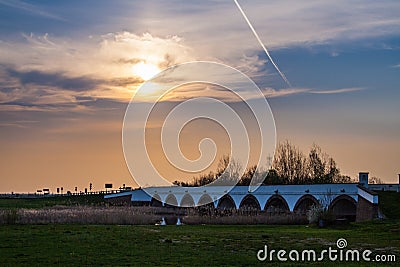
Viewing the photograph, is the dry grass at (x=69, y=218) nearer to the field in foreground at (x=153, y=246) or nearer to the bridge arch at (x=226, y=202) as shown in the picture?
the field in foreground at (x=153, y=246)

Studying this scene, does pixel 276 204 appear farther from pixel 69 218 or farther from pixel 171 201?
pixel 69 218

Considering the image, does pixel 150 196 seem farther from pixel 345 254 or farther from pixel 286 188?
pixel 345 254

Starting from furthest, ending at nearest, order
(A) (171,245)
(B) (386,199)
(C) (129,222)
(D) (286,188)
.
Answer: (D) (286,188) < (B) (386,199) < (C) (129,222) < (A) (171,245)

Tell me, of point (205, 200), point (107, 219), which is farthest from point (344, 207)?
point (205, 200)

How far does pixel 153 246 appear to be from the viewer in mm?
22172

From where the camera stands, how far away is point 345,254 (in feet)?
65.9

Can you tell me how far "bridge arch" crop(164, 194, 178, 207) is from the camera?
7538 cm

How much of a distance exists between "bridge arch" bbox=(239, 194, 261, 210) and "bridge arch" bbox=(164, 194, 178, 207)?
14.5 m

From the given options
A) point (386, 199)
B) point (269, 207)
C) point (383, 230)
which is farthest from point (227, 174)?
point (383, 230)

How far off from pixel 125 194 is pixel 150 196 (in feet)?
16.0

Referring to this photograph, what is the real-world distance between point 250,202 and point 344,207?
14.8 m

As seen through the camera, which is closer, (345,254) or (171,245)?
(345,254)

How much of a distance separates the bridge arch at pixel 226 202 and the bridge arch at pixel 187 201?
11.9 ft

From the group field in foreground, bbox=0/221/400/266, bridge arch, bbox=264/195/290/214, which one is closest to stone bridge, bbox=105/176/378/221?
bridge arch, bbox=264/195/290/214
